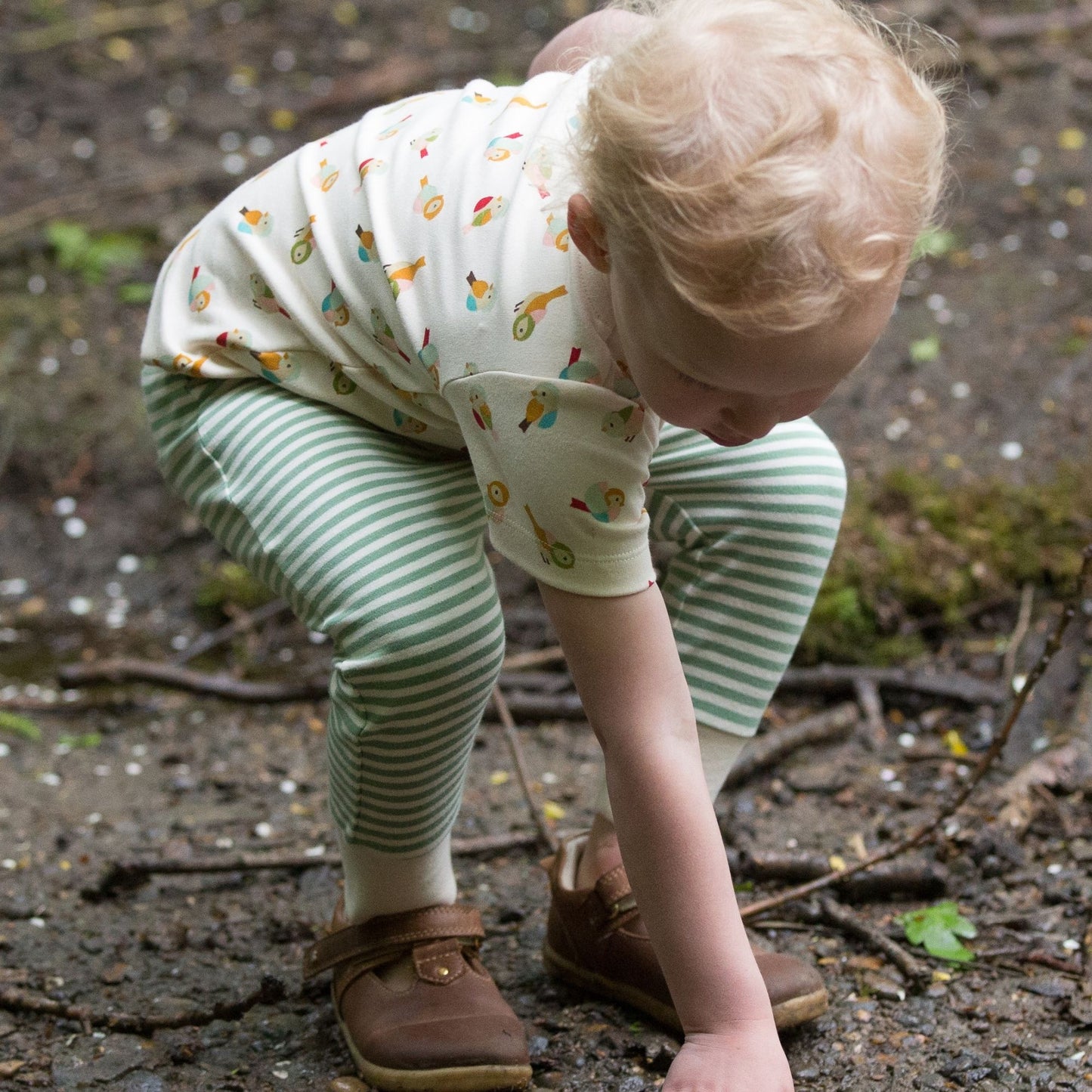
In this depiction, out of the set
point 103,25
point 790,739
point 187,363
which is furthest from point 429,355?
point 103,25

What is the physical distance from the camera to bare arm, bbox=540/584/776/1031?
149cm

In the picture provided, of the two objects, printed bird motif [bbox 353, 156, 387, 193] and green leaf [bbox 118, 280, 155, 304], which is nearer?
printed bird motif [bbox 353, 156, 387, 193]

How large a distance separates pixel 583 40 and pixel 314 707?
1.62 meters

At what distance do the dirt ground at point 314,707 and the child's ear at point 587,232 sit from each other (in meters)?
0.95

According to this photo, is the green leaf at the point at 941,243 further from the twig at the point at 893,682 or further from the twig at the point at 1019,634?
the twig at the point at 893,682

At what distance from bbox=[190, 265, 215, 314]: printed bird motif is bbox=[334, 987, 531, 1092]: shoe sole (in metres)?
1.05

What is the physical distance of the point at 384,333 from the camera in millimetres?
1724

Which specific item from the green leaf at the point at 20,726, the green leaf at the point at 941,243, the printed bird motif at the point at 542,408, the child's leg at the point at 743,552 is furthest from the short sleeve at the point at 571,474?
the green leaf at the point at 941,243

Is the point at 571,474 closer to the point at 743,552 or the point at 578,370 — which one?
the point at 578,370

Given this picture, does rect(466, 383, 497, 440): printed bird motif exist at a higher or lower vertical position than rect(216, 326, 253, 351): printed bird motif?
higher

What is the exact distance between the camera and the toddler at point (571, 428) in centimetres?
129

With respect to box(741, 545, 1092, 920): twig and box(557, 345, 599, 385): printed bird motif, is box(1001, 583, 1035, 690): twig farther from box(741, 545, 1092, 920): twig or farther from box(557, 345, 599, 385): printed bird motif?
box(557, 345, 599, 385): printed bird motif

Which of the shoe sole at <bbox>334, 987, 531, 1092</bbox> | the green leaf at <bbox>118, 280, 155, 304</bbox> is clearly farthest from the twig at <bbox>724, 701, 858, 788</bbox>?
the green leaf at <bbox>118, 280, 155, 304</bbox>

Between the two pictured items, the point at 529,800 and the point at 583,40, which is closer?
the point at 583,40
